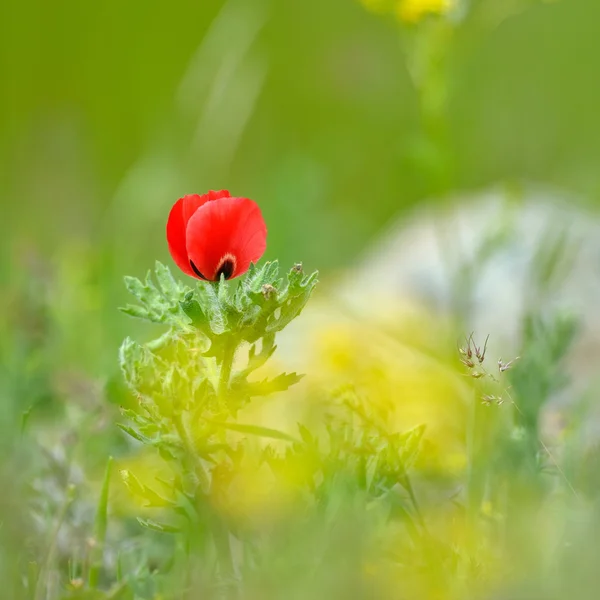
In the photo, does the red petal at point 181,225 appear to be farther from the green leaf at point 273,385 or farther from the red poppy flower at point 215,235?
the green leaf at point 273,385

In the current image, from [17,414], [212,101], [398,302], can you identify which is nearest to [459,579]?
[17,414]

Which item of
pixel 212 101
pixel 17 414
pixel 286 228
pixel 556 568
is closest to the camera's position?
pixel 556 568

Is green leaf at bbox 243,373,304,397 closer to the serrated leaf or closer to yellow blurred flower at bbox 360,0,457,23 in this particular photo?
the serrated leaf

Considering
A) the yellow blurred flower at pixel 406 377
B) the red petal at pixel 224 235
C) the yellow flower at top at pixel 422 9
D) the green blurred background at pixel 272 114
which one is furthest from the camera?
the green blurred background at pixel 272 114

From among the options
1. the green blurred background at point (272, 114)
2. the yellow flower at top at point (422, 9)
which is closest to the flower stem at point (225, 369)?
the yellow flower at top at point (422, 9)

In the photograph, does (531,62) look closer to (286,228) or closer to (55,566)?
(286,228)

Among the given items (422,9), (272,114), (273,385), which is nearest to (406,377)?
(273,385)
